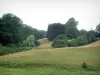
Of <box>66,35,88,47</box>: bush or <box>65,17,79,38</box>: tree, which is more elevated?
<box>65,17,79,38</box>: tree

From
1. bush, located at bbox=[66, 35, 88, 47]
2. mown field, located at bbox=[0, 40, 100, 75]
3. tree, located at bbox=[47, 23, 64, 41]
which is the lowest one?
mown field, located at bbox=[0, 40, 100, 75]

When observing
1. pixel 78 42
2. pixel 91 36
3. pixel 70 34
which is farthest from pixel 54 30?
pixel 78 42

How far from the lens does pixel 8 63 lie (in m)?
19.8

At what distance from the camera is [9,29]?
118ft

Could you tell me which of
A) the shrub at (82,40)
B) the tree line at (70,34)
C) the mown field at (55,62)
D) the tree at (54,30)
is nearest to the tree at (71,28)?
the tree line at (70,34)

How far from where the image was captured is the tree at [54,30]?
46969 mm

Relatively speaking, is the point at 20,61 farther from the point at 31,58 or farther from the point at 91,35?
the point at 91,35

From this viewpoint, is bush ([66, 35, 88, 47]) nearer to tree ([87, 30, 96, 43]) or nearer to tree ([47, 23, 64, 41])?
tree ([87, 30, 96, 43])

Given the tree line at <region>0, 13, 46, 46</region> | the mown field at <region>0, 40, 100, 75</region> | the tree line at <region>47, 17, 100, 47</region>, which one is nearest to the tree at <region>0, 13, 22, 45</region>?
the tree line at <region>0, 13, 46, 46</region>

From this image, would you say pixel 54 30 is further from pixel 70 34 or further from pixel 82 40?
pixel 82 40

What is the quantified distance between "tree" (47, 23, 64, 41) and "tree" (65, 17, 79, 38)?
1.83m

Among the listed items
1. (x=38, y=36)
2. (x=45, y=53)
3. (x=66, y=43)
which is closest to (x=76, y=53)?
(x=45, y=53)

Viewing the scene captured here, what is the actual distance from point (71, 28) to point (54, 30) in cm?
570

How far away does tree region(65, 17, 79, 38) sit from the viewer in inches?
1664
